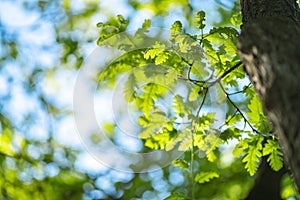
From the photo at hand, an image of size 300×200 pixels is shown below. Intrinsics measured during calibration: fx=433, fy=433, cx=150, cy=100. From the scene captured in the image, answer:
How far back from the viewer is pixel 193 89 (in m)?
2.42

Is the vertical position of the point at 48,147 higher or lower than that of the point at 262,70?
higher

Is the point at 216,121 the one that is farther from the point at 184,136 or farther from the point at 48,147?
the point at 48,147

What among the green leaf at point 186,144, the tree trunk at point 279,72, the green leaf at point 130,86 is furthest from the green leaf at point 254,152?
the tree trunk at point 279,72

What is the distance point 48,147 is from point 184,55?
372cm

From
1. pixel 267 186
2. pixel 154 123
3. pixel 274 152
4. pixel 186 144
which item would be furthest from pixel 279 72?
pixel 267 186

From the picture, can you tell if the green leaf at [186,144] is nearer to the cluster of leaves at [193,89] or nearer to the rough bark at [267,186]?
the cluster of leaves at [193,89]

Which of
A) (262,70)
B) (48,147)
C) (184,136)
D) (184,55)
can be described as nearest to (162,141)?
(184,136)

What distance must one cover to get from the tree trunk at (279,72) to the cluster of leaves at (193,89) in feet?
2.54

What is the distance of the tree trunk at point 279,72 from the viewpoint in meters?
0.98

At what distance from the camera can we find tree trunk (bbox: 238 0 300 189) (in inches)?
38.8

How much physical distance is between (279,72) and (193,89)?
4.56 feet

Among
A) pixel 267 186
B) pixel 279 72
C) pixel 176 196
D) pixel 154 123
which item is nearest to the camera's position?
pixel 279 72

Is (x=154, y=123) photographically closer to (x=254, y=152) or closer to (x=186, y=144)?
(x=186, y=144)

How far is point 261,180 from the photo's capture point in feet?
15.4
